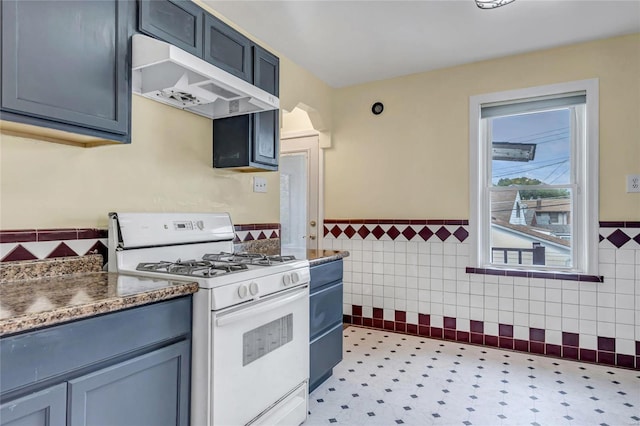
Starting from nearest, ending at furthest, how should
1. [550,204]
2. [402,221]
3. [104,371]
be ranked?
[104,371] < [550,204] < [402,221]

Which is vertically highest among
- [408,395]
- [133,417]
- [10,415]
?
[10,415]

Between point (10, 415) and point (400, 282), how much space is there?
296 cm

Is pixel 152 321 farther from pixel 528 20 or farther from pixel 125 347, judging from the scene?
pixel 528 20

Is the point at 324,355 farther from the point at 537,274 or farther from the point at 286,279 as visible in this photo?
the point at 537,274

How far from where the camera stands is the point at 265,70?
243cm

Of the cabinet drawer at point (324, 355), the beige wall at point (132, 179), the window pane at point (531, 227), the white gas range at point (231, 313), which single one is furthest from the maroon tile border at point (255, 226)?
the window pane at point (531, 227)

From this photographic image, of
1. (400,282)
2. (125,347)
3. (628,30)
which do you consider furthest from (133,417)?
(628,30)

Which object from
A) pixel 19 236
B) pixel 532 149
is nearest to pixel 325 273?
pixel 19 236

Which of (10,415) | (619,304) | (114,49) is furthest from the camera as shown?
(619,304)

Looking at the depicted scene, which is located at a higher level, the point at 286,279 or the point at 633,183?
the point at 633,183

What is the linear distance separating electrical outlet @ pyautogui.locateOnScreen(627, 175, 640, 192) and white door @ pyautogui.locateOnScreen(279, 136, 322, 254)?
2.53 metres

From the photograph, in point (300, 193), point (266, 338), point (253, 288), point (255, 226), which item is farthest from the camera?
point (300, 193)

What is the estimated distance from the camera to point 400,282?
11.5 feet

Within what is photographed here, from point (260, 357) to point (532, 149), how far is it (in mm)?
2679
